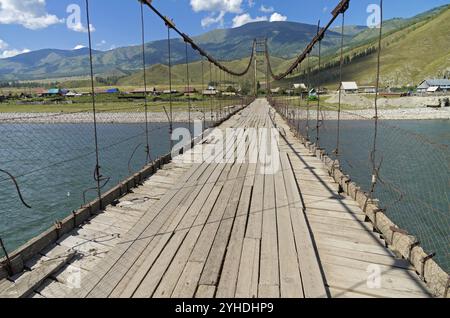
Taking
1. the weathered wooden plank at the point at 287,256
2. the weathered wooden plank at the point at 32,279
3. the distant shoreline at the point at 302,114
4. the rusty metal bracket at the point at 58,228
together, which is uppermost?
the distant shoreline at the point at 302,114

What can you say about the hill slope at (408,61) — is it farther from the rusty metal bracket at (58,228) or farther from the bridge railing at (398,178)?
the rusty metal bracket at (58,228)

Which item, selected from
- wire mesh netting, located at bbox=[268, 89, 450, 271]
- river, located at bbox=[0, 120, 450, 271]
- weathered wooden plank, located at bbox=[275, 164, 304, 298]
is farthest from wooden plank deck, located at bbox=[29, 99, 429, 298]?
river, located at bbox=[0, 120, 450, 271]

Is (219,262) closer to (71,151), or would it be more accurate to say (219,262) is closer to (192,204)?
(192,204)

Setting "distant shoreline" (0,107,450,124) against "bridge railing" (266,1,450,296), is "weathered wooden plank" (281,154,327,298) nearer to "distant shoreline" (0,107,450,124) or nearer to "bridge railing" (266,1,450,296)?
"bridge railing" (266,1,450,296)

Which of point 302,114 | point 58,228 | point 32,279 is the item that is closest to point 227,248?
point 32,279

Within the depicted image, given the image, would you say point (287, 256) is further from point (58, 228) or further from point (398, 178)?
point (398, 178)

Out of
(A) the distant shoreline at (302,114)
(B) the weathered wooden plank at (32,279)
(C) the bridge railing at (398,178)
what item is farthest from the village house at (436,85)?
(B) the weathered wooden plank at (32,279)

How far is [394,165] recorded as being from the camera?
17.6m

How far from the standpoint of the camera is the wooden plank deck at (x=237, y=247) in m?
2.51

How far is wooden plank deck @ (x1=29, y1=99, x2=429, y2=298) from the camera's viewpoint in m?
2.51

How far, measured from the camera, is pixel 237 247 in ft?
10.2

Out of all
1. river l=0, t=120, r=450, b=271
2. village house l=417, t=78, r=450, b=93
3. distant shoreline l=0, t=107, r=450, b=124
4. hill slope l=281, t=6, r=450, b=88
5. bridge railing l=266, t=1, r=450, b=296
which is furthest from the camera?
hill slope l=281, t=6, r=450, b=88

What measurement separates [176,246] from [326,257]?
139 cm
